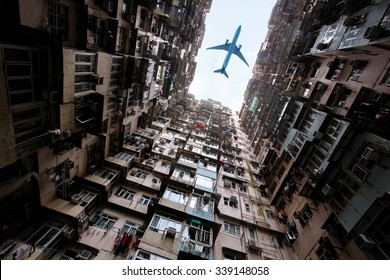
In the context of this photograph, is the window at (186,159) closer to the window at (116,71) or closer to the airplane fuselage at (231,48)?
the window at (116,71)

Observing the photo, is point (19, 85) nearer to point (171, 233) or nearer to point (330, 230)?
point (171, 233)

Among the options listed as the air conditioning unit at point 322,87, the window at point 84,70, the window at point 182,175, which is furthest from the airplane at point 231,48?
the window at point 84,70

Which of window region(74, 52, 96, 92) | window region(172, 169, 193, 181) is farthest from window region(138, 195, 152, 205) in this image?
window region(74, 52, 96, 92)

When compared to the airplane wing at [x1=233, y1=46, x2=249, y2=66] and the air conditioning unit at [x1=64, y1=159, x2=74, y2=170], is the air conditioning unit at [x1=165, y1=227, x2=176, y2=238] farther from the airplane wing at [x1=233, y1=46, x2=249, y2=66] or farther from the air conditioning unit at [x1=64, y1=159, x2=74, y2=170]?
the airplane wing at [x1=233, y1=46, x2=249, y2=66]

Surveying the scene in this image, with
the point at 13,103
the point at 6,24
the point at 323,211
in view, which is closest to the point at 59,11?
the point at 6,24

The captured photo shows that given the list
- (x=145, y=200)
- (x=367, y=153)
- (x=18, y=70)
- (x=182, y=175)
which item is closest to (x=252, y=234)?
(x=182, y=175)

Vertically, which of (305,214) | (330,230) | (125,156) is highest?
(330,230)
